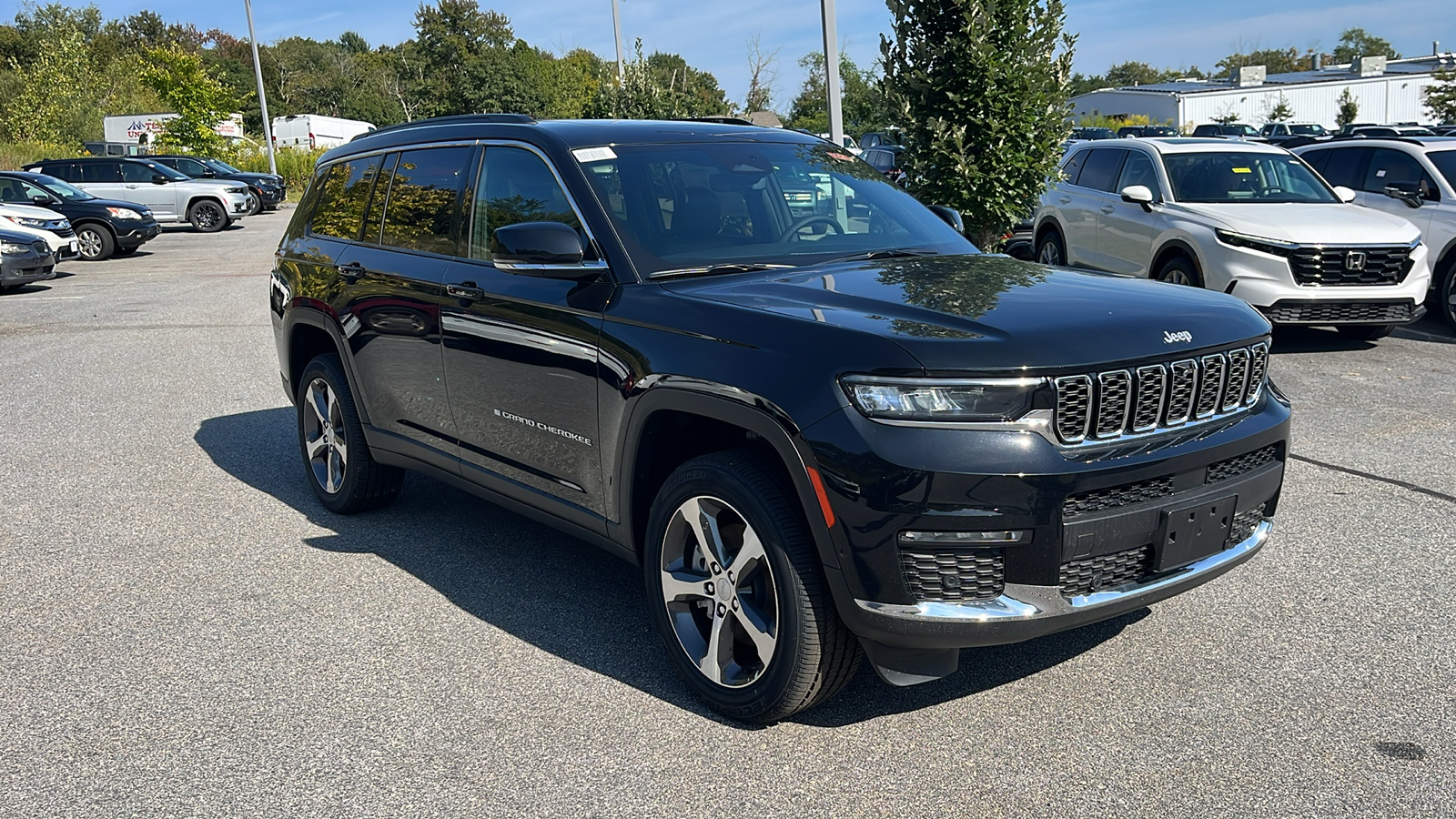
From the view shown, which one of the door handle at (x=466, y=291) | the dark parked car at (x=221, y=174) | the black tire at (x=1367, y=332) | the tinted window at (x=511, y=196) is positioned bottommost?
the black tire at (x=1367, y=332)

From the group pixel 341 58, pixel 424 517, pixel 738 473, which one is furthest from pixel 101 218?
pixel 341 58

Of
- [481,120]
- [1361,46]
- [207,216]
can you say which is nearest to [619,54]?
[207,216]

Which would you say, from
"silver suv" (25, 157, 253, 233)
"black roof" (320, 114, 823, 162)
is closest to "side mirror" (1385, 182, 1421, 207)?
"black roof" (320, 114, 823, 162)

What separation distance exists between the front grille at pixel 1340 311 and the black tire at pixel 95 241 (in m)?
21.2

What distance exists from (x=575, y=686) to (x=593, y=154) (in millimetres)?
1886

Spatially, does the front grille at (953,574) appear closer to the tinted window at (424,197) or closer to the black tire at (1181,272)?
the tinted window at (424,197)

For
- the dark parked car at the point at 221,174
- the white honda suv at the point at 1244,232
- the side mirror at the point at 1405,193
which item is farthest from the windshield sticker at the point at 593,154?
the dark parked car at the point at 221,174

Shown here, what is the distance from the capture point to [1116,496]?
323 centimetres

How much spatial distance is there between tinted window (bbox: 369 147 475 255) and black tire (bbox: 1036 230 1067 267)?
27.8ft

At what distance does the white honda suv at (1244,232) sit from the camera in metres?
9.65

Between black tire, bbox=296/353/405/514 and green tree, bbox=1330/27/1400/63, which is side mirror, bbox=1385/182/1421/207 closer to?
black tire, bbox=296/353/405/514

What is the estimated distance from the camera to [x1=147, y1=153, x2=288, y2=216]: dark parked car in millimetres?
32688

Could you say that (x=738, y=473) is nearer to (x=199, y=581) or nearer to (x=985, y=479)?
(x=985, y=479)

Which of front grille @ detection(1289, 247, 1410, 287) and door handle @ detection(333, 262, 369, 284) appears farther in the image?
front grille @ detection(1289, 247, 1410, 287)
